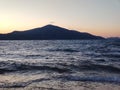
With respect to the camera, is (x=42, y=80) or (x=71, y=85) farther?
(x=42, y=80)

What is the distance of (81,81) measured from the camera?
50.2ft

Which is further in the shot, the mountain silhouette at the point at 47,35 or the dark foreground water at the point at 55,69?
the mountain silhouette at the point at 47,35

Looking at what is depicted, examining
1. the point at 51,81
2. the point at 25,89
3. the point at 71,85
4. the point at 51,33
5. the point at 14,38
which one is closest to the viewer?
the point at 25,89

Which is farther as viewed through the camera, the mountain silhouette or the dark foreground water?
the mountain silhouette

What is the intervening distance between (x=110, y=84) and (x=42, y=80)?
400 cm

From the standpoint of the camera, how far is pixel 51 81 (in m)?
15.0

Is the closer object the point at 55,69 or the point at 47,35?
the point at 55,69

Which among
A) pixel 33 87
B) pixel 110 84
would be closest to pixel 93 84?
pixel 110 84

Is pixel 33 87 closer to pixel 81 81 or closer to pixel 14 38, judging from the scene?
pixel 81 81

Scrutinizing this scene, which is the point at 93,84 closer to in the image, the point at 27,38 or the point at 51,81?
the point at 51,81

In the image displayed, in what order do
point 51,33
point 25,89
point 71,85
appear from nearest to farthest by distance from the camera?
point 25,89, point 71,85, point 51,33

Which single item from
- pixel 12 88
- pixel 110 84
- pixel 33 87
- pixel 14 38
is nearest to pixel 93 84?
pixel 110 84

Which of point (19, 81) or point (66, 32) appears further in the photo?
point (66, 32)

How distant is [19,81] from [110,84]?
5.26 meters
